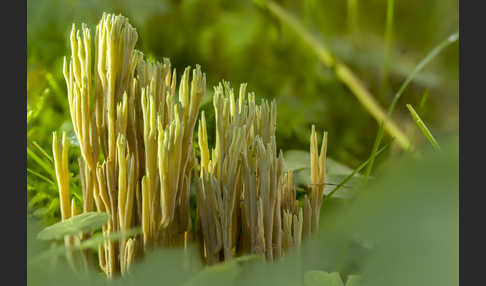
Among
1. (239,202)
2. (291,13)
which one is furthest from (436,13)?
(239,202)

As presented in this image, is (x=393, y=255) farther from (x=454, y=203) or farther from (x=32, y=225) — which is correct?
(x=32, y=225)

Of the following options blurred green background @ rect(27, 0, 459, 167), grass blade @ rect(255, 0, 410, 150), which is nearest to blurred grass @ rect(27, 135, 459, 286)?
blurred green background @ rect(27, 0, 459, 167)

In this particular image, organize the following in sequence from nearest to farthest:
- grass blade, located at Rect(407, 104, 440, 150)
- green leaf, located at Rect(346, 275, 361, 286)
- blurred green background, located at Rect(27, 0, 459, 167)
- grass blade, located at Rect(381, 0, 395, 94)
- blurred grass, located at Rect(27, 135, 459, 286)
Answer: blurred grass, located at Rect(27, 135, 459, 286)
green leaf, located at Rect(346, 275, 361, 286)
grass blade, located at Rect(407, 104, 440, 150)
blurred green background, located at Rect(27, 0, 459, 167)
grass blade, located at Rect(381, 0, 395, 94)

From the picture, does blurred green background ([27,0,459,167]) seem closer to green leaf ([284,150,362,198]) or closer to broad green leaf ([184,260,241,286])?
green leaf ([284,150,362,198])

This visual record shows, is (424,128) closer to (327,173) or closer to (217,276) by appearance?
(327,173)

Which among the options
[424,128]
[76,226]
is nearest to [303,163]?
[424,128]

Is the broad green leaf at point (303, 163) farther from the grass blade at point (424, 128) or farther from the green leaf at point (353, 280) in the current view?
the green leaf at point (353, 280)

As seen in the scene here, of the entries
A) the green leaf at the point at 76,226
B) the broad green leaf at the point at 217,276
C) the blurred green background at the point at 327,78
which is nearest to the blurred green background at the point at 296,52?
the blurred green background at the point at 327,78
